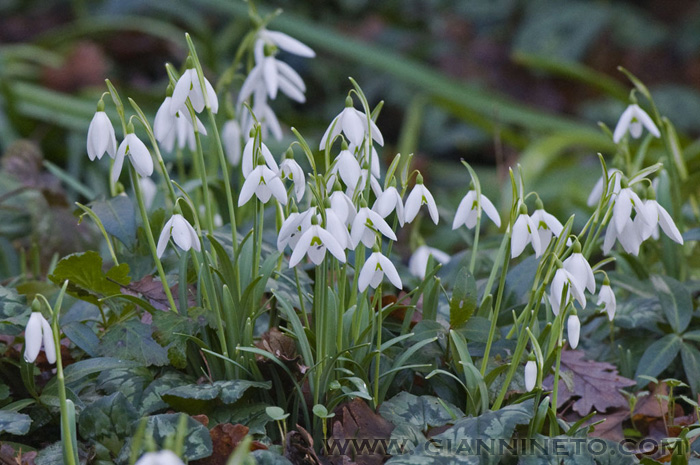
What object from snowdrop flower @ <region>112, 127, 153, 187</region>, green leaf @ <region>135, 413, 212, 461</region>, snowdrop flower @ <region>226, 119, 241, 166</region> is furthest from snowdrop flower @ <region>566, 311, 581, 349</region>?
snowdrop flower @ <region>226, 119, 241, 166</region>

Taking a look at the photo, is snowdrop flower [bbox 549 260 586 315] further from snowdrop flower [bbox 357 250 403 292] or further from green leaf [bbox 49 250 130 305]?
green leaf [bbox 49 250 130 305]

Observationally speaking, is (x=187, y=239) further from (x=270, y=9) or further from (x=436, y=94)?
(x=270, y=9)

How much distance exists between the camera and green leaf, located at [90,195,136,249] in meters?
1.34

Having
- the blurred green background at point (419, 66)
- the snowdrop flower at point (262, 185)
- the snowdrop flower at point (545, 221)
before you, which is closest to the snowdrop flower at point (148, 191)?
the snowdrop flower at point (262, 185)

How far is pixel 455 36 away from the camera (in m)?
4.43

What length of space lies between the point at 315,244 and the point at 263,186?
0.41 feet

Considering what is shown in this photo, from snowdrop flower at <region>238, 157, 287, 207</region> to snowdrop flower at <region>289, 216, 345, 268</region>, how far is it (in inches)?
3.5

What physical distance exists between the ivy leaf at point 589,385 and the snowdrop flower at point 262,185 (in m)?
0.56

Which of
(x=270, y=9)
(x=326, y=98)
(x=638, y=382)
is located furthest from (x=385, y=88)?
(x=638, y=382)

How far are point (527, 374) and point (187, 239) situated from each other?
1.66 ft

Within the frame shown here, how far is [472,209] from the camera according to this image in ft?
3.95

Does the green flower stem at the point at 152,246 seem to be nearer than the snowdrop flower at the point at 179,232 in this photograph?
No

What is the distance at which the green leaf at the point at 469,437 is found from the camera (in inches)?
38.8

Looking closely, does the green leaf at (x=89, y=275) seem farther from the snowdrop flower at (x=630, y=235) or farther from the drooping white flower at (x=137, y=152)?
the snowdrop flower at (x=630, y=235)
